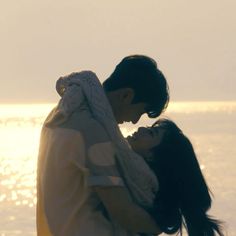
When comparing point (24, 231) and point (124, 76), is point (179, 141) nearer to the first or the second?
point (124, 76)

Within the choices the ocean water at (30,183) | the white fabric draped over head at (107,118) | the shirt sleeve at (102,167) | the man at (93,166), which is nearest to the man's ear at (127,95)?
the man at (93,166)

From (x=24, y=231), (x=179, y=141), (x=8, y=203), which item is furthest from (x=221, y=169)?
(x=179, y=141)

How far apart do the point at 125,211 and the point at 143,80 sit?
551 millimetres

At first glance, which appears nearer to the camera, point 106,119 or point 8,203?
point 106,119

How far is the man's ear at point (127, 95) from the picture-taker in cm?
415

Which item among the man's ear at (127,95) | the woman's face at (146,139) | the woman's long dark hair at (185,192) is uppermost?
the man's ear at (127,95)

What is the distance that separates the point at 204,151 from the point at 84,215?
111913 mm

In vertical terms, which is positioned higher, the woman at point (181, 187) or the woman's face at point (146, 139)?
the woman's face at point (146, 139)

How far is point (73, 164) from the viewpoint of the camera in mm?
3980

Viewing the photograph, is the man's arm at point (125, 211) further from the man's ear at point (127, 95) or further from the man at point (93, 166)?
the man's ear at point (127, 95)

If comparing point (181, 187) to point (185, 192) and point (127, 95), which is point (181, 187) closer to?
point (185, 192)

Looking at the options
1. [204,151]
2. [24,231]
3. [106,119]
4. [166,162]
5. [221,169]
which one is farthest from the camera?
[204,151]

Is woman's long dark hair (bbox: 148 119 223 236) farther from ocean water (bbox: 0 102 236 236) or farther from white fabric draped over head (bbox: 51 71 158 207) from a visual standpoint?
ocean water (bbox: 0 102 236 236)

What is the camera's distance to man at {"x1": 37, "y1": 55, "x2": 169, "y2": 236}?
3.94 m
